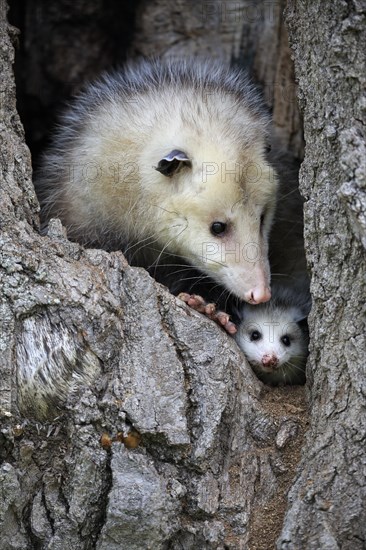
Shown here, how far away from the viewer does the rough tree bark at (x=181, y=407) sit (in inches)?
82.0

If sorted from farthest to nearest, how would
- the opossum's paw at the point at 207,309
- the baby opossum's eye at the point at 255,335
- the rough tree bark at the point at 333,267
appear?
1. the baby opossum's eye at the point at 255,335
2. the opossum's paw at the point at 207,309
3. the rough tree bark at the point at 333,267

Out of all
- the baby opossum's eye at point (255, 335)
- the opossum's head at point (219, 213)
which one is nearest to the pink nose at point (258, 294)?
the opossum's head at point (219, 213)

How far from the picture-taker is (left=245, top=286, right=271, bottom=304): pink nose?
2.75 m

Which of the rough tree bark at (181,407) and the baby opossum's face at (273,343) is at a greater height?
the rough tree bark at (181,407)

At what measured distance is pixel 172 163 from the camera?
2.78 metres

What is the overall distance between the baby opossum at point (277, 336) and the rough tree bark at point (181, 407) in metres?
0.60

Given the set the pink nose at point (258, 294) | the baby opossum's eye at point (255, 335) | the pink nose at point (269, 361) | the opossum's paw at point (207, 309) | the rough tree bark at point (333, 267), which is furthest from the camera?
the baby opossum's eye at point (255, 335)

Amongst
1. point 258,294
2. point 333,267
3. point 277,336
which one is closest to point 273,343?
point 277,336

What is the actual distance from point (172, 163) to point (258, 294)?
0.57 metres

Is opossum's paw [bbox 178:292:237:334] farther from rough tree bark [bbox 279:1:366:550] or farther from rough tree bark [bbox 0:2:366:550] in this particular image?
rough tree bark [bbox 279:1:366:550]

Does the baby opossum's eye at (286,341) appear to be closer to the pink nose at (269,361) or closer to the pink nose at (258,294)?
the pink nose at (269,361)

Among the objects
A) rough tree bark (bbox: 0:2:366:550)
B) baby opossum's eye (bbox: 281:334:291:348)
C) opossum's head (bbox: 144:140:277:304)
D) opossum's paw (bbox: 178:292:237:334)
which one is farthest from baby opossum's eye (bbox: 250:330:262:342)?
rough tree bark (bbox: 0:2:366:550)

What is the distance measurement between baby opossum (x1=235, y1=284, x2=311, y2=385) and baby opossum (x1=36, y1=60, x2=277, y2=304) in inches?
11.4

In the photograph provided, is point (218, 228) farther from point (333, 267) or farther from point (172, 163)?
point (333, 267)
